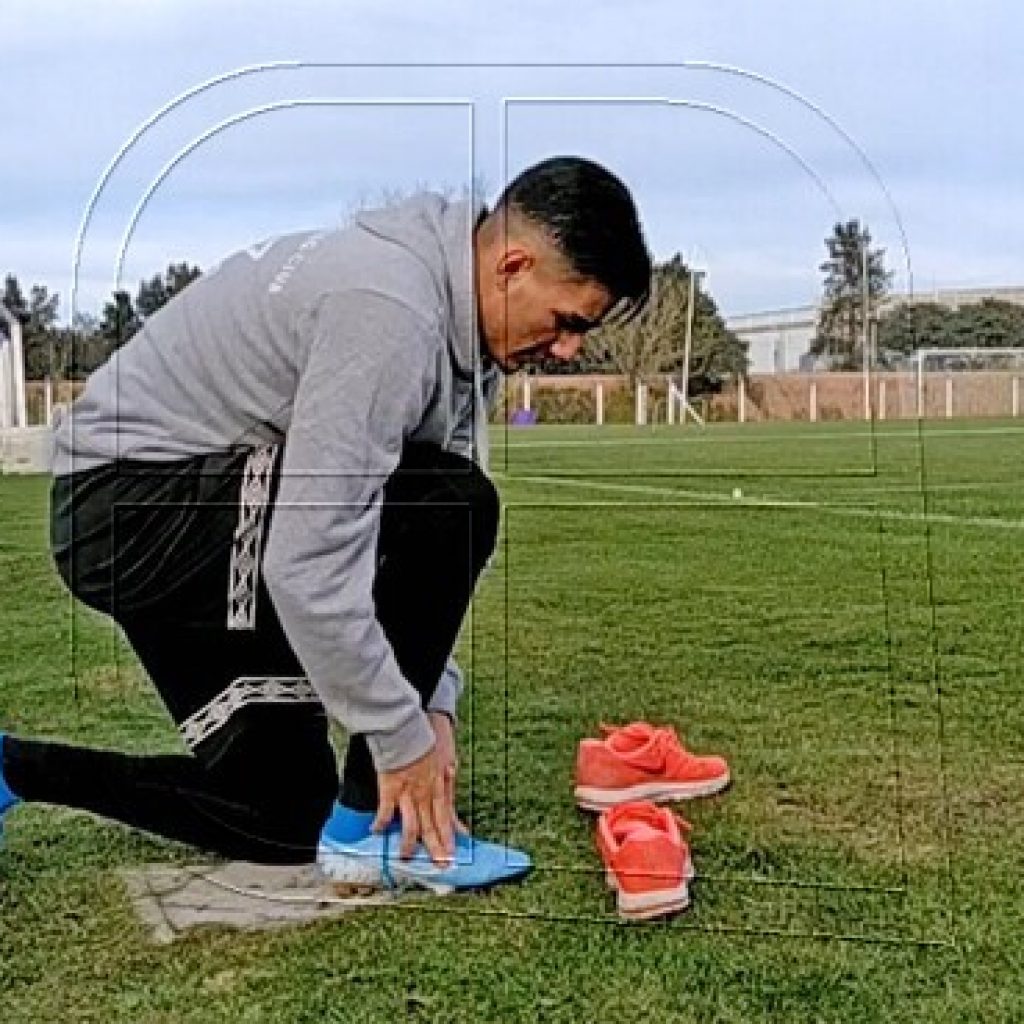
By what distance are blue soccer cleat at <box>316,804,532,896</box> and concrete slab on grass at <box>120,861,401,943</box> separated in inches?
0.7

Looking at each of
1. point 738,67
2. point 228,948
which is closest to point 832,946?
point 228,948

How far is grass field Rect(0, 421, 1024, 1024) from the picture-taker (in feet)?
4.30

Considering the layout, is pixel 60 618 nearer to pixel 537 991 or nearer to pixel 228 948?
pixel 228 948

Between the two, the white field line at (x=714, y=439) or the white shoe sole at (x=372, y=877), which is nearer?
the white shoe sole at (x=372, y=877)

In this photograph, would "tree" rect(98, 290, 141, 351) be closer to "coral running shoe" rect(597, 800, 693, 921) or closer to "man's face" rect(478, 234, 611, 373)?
"man's face" rect(478, 234, 611, 373)

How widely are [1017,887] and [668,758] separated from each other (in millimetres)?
415

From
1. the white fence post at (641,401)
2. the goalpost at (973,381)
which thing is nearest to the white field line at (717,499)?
the goalpost at (973,381)

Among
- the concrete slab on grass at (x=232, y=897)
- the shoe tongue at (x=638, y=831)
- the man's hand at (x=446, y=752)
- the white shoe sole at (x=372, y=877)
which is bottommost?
the concrete slab on grass at (x=232, y=897)

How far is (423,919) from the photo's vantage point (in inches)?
57.8

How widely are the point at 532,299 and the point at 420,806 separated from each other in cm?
44

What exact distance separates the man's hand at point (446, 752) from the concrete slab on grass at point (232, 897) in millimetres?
98

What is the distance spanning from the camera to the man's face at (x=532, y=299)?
1411mm

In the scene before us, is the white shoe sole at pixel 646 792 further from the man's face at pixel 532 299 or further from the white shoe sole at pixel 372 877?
the man's face at pixel 532 299

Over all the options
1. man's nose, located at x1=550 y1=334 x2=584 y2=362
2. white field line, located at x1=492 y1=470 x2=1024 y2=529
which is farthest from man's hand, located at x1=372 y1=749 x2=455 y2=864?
white field line, located at x1=492 y1=470 x2=1024 y2=529
